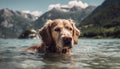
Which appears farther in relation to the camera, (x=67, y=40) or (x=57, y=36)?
(x=57, y=36)

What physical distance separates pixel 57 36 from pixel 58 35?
5.4 inches

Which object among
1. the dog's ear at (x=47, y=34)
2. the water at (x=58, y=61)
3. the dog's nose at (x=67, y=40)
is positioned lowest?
the water at (x=58, y=61)

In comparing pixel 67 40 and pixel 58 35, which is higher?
pixel 58 35

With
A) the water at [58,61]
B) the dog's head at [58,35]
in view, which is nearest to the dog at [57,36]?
the dog's head at [58,35]

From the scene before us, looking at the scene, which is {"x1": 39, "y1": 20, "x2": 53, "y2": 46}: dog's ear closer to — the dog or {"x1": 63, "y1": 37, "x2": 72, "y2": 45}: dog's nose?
the dog

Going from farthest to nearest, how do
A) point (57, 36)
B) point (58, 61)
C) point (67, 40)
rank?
point (57, 36), point (67, 40), point (58, 61)

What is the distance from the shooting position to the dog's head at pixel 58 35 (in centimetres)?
1212

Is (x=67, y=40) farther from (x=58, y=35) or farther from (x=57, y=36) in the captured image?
(x=57, y=36)

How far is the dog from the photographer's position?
1230cm

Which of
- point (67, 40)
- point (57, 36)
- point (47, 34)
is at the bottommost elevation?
point (67, 40)

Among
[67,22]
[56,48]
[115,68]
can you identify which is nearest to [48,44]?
[56,48]

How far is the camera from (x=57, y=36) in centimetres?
1305

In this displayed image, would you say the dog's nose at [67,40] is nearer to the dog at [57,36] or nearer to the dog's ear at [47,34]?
the dog at [57,36]

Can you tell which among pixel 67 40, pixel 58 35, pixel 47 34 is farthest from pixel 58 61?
pixel 47 34
